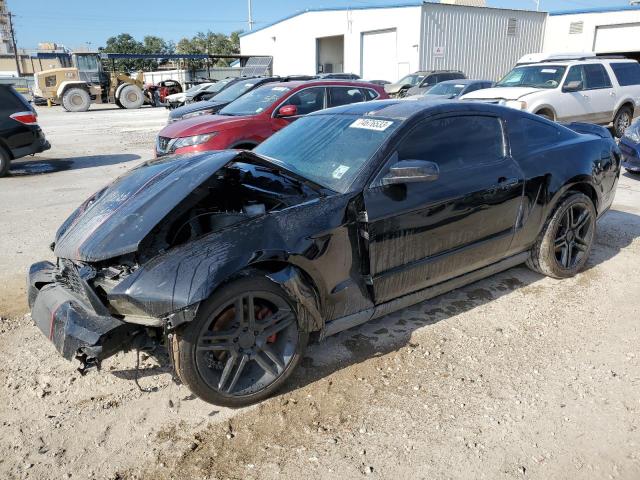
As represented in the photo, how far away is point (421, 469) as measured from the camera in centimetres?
253

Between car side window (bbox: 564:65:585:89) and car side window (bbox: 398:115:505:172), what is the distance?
28.7 ft

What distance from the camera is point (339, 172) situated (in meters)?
3.47

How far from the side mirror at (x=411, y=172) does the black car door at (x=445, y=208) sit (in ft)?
0.20

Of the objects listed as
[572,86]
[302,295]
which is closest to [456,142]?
[302,295]

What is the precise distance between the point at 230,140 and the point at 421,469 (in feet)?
20.8

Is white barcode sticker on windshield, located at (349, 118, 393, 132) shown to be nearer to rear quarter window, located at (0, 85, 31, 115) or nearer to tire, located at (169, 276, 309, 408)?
tire, located at (169, 276, 309, 408)

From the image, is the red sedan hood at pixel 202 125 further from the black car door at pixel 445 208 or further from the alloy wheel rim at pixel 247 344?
the alloy wheel rim at pixel 247 344

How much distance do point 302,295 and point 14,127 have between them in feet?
30.5

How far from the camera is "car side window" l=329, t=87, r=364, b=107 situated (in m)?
9.05

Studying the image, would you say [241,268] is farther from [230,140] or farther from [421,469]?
[230,140]

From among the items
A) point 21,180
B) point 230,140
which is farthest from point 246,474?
point 21,180

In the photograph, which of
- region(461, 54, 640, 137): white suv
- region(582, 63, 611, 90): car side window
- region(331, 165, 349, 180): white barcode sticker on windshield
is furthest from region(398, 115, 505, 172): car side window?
region(582, 63, 611, 90): car side window

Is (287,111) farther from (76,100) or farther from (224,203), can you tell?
(76,100)

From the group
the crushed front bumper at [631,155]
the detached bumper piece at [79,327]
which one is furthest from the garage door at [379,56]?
the detached bumper piece at [79,327]
